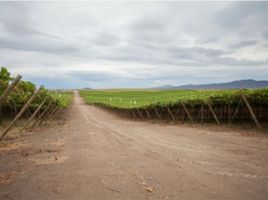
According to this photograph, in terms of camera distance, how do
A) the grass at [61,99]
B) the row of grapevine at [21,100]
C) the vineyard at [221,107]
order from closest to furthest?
the vineyard at [221,107]
the row of grapevine at [21,100]
the grass at [61,99]

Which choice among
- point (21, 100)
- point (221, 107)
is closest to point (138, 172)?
point (221, 107)

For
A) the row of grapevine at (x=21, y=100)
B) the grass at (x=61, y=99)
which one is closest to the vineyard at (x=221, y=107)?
the row of grapevine at (x=21, y=100)

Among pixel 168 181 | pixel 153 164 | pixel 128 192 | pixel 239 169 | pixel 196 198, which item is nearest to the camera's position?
pixel 196 198

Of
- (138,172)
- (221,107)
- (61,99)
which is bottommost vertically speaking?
(138,172)

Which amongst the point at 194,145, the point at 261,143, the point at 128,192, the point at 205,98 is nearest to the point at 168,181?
the point at 128,192

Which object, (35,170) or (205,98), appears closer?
(35,170)

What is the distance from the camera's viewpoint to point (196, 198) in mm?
5695

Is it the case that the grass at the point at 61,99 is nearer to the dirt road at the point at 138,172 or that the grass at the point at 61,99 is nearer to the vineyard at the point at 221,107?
the vineyard at the point at 221,107

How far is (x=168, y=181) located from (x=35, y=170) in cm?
364

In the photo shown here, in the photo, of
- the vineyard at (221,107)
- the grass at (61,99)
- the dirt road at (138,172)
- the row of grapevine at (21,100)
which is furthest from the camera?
the grass at (61,99)

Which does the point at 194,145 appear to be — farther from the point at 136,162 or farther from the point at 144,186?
Result: the point at 144,186

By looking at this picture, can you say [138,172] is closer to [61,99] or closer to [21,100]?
[21,100]

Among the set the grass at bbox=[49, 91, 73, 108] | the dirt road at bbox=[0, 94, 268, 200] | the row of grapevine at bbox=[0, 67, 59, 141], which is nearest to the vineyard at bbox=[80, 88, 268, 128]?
the dirt road at bbox=[0, 94, 268, 200]

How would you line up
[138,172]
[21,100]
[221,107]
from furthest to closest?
[21,100] < [221,107] < [138,172]
